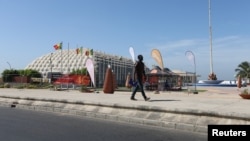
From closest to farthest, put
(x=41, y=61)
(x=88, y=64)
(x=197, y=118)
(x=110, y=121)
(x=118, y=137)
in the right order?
(x=118, y=137), (x=197, y=118), (x=110, y=121), (x=88, y=64), (x=41, y=61)

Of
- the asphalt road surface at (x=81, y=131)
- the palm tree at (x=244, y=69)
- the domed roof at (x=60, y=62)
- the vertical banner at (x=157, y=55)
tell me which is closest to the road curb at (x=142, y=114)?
the asphalt road surface at (x=81, y=131)

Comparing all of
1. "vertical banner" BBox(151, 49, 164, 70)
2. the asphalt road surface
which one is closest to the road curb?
the asphalt road surface

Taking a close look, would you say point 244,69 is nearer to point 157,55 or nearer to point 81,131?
point 157,55

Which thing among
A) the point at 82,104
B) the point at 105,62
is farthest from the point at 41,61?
the point at 82,104

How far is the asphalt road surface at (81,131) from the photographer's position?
345 inches

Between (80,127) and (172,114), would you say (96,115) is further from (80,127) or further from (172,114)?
(172,114)

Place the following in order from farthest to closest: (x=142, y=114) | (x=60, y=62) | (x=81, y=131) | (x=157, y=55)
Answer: (x=60, y=62) → (x=157, y=55) → (x=142, y=114) → (x=81, y=131)

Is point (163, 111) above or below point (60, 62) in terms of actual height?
below

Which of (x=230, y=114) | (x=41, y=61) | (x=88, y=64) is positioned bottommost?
(x=230, y=114)

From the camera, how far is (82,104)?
549 inches

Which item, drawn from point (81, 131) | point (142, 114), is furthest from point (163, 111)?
point (81, 131)

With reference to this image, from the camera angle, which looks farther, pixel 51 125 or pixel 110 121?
pixel 110 121

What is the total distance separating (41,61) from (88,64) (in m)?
153

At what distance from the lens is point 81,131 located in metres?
9.83
